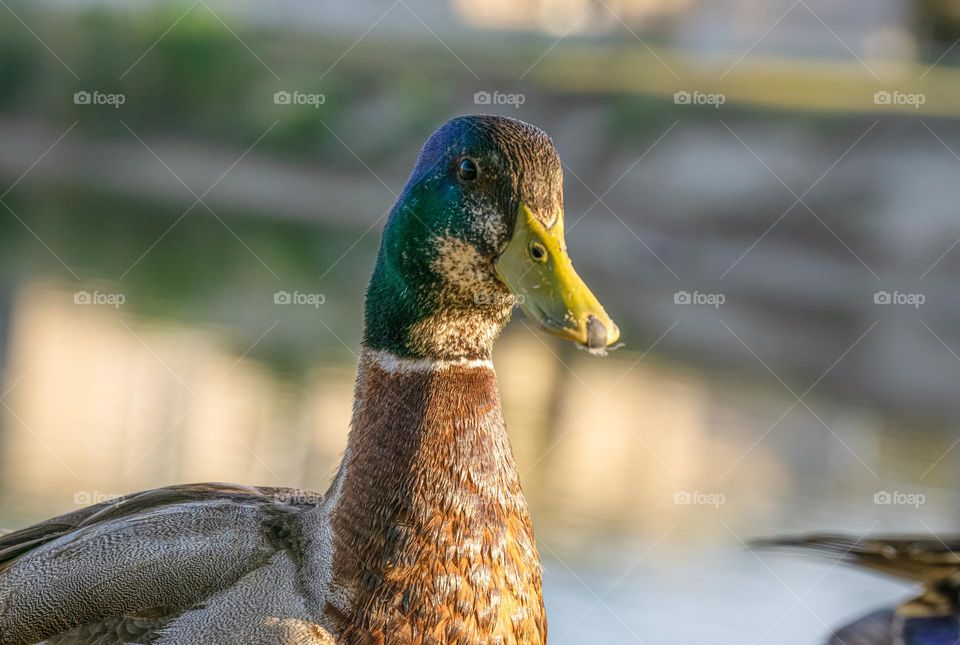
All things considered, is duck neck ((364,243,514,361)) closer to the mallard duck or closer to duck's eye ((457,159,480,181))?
duck's eye ((457,159,480,181))

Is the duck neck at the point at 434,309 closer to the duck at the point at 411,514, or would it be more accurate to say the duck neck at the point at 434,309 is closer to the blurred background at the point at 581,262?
the duck at the point at 411,514

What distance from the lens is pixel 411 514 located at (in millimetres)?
2379

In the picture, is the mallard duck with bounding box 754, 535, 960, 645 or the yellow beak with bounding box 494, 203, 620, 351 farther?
the mallard duck with bounding box 754, 535, 960, 645

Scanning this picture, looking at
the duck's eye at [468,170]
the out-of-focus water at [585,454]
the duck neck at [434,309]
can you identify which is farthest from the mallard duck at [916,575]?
the duck's eye at [468,170]

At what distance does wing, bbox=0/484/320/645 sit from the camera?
2.39 meters

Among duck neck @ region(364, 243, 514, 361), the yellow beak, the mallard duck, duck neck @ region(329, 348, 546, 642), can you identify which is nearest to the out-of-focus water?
the mallard duck

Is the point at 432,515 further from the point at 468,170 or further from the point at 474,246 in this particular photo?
the point at 468,170

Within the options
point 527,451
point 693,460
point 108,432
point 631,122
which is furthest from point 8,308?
point 631,122

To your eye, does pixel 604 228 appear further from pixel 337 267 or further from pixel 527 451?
pixel 527 451

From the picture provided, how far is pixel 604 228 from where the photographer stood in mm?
12641

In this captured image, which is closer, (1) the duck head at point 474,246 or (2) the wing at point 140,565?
(1) the duck head at point 474,246

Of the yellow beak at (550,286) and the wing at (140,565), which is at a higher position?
the yellow beak at (550,286)

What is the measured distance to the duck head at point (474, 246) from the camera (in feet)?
7.52

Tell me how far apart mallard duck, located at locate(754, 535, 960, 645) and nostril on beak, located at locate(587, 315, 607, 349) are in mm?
1201
